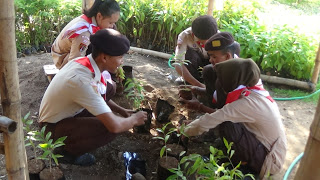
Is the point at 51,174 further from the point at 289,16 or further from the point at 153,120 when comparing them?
the point at 289,16

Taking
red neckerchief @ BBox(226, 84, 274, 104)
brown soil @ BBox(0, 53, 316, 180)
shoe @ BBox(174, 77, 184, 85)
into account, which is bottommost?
brown soil @ BBox(0, 53, 316, 180)

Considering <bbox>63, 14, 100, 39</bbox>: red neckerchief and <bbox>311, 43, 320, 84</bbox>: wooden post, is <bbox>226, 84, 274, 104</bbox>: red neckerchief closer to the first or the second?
<bbox>63, 14, 100, 39</bbox>: red neckerchief

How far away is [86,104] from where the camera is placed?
2.51 meters

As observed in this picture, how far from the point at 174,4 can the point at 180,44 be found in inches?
82.3

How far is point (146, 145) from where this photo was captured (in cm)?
339

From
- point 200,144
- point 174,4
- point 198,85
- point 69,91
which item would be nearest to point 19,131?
point 69,91

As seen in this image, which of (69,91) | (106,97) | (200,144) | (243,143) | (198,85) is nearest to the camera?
(69,91)

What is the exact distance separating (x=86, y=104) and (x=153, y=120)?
1404 millimetres

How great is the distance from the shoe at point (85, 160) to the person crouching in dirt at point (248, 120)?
897 mm

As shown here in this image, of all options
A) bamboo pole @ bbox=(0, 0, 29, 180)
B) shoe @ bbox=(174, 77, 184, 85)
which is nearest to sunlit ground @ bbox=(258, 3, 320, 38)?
shoe @ bbox=(174, 77, 184, 85)

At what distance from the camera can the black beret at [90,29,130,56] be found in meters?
2.52

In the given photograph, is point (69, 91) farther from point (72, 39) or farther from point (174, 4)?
point (174, 4)

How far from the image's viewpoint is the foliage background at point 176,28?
5086mm

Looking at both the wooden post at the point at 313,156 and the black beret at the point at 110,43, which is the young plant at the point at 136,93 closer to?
the black beret at the point at 110,43
